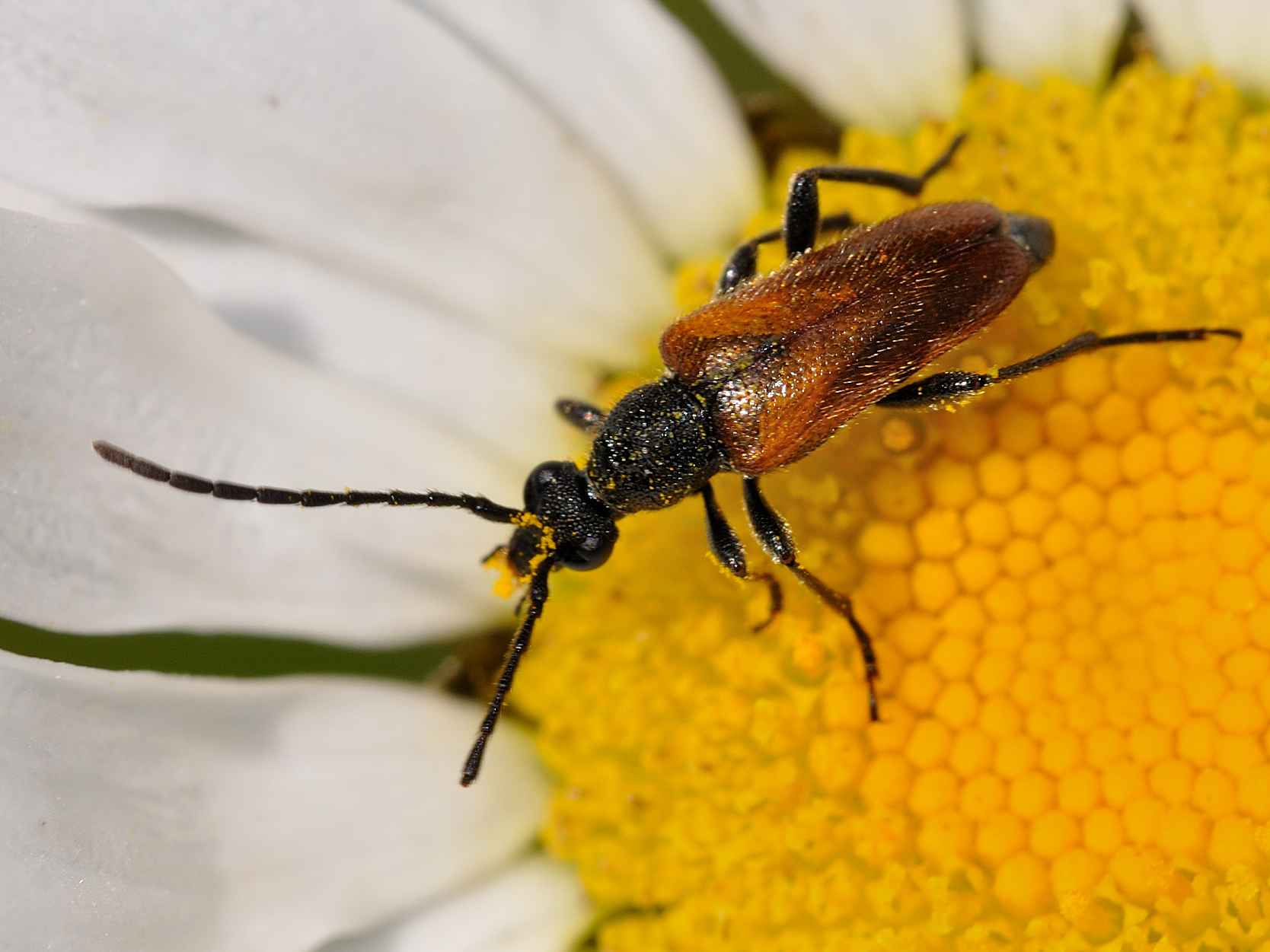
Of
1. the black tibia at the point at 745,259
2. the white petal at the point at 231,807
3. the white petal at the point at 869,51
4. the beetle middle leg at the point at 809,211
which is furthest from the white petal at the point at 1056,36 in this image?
the white petal at the point at 231,807

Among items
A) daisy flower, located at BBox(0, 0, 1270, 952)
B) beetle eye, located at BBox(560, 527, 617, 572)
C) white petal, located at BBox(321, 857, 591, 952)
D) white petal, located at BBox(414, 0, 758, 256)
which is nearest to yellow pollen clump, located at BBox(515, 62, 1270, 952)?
daisy flower, located at BBox(0, 0, 1270, 952)

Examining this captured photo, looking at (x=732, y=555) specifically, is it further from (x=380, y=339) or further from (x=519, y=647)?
(x=380, y=339)

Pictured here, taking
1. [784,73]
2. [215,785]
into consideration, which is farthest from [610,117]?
[215,785]

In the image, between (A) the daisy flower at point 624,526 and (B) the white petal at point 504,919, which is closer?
(A) the daisy flower at point 624,526

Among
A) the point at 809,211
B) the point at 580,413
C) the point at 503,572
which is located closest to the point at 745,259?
the point at 809,211

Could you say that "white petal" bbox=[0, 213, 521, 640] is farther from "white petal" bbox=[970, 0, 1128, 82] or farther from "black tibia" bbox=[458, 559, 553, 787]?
"white petal" bbox=[970, 0, 1128, 82]

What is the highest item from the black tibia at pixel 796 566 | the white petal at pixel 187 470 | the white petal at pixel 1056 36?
the white petal at pixel 1056 36

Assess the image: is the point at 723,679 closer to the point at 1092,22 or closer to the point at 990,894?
the point at 990,894

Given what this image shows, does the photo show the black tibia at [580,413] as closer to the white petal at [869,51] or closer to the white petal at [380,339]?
the white petal at [380,339]
